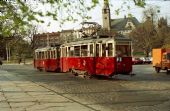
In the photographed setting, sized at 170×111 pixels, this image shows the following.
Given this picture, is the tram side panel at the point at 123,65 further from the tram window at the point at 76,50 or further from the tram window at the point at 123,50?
the tram window at the point at 76,50

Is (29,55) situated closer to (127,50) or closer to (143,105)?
(127,50)

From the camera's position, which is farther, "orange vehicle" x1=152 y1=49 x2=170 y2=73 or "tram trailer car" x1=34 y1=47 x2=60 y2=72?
"tram trailer car" x1=34 y1=47 x2=60 y2=72

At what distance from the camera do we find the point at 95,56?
3027cm

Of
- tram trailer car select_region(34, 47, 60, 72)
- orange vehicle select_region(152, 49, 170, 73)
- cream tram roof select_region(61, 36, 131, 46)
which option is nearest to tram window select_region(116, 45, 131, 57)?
cream tram roof select_region(61, 36, 131, 46)

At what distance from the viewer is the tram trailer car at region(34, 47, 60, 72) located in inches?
1671

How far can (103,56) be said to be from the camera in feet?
96.3

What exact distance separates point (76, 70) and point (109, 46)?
6.52 metres

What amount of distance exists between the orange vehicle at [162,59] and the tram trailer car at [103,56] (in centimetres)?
994

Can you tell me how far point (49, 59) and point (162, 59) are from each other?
40.4 feet

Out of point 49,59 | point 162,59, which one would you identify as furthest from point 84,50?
point 49,59

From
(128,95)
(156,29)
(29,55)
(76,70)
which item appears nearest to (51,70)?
(76,70)

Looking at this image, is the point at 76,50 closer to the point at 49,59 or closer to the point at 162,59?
the point at 162,59

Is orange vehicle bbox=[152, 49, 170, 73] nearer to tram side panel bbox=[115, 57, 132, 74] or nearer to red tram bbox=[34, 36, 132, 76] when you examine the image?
red tram bbox=[34, 36, 132, 76]

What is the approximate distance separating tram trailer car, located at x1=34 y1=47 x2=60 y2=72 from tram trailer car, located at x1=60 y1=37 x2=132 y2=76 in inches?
334
